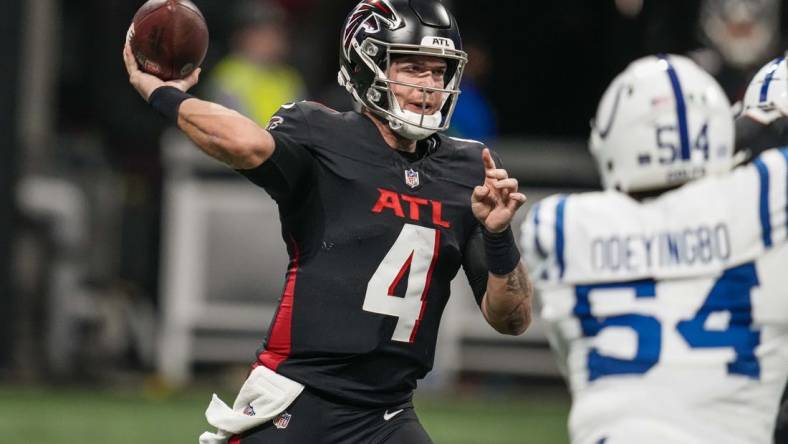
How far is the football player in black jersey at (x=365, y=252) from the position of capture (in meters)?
4.43

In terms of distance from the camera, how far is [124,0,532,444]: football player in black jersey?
14.5 feet

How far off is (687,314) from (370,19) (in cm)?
138

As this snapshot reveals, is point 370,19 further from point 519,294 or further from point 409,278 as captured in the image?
point 519,294

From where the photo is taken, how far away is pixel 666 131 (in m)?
4.13

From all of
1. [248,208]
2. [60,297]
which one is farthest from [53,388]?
[248,208]

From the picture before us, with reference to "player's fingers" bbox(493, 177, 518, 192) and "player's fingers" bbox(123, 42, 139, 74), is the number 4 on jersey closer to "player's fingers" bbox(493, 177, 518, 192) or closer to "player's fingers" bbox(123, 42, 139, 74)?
"player's fingers" bbox(493, 177, 518, 192)

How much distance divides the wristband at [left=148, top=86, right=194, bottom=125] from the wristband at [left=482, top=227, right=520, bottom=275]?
881 mm

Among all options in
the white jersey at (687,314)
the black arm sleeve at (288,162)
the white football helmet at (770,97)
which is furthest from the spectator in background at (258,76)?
the white jersey at (687,314)

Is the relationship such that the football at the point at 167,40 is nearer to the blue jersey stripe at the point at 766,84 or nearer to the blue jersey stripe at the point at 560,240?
the blue jersey stripe at the point at 560,240

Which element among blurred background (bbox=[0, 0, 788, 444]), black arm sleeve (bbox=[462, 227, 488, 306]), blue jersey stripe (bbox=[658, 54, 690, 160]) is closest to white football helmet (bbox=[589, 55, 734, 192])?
blue jersey stripe (bbox=[658, 54, 690, 160])

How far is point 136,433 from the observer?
8820mm

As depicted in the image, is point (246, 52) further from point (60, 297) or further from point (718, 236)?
point (718, 236)

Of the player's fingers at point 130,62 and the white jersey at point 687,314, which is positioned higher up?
the player's fingers at point 130,62

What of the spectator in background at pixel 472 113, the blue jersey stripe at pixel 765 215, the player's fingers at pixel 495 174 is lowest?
the blue jersey stripe at pixel 765 215
